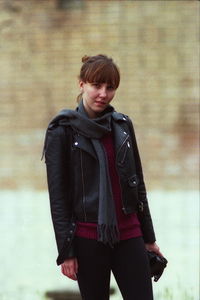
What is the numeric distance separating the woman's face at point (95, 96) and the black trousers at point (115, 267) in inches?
23.4

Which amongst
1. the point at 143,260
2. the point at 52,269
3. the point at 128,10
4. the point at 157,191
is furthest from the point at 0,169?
the point at 143,260

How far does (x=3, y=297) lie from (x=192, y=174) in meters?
1.72

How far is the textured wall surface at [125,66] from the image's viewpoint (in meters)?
4.91

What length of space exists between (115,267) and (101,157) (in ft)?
1.72

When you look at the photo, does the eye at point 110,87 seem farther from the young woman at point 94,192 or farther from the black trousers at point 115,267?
the black trousers at point 115,267

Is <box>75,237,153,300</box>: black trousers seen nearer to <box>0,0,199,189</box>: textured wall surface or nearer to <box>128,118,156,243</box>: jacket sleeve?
<box>128,118,156,243</box>: jacket sleeve

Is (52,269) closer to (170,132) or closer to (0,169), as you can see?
(0,169)

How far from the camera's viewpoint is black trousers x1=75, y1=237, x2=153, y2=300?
302cm

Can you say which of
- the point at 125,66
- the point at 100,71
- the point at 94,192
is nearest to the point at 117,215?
the point at 94,192

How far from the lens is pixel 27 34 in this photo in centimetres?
495

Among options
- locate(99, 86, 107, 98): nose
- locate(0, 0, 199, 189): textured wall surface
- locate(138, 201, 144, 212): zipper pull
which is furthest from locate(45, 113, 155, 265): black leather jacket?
locate(0, 0, 199, 189): textured wall surface

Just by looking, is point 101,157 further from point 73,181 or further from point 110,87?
point 110,87

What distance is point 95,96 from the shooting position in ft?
9.93

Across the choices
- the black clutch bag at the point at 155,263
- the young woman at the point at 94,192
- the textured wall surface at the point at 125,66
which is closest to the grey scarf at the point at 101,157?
the young woman at the point at 94,192
